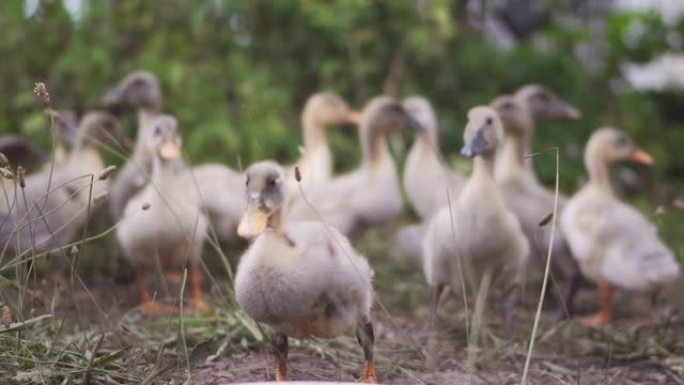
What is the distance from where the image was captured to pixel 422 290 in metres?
5.89

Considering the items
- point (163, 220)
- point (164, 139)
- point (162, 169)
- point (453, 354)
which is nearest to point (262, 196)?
point (453, 354)

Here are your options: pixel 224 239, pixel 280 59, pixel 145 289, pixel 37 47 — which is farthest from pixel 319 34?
pixel 145 289

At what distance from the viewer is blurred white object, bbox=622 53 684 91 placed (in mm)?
10953

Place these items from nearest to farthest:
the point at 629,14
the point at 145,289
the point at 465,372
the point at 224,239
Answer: the point at 465,372 < the point at 145,289 < the point at 224,239 < the point at 629,14

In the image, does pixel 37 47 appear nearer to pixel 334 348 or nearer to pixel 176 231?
pixel 176 231

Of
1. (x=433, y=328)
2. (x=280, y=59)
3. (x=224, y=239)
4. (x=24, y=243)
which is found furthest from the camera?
(x=280, y=59)

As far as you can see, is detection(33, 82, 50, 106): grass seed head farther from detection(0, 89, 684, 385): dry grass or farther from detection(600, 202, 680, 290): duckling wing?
detection(600, 202, 680, 290): duckling wing

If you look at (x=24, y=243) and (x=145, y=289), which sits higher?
(x=24, y=243)

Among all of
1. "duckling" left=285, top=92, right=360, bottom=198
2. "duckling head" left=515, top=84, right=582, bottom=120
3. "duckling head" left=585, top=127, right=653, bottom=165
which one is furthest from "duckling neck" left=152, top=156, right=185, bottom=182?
"duckling head" left=515, top=84, right=582, bottom=120

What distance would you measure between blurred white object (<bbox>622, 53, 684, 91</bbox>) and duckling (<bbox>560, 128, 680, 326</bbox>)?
5409 millimetres

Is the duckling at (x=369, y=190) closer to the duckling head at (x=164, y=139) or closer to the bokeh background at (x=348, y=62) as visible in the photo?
the bokeh background at (x=348, y=62)

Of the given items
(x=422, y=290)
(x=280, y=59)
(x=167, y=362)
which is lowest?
(x=422, y=290)

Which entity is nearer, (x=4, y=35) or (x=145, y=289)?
(x=145, y=289)

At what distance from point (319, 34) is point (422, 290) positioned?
154 inches
